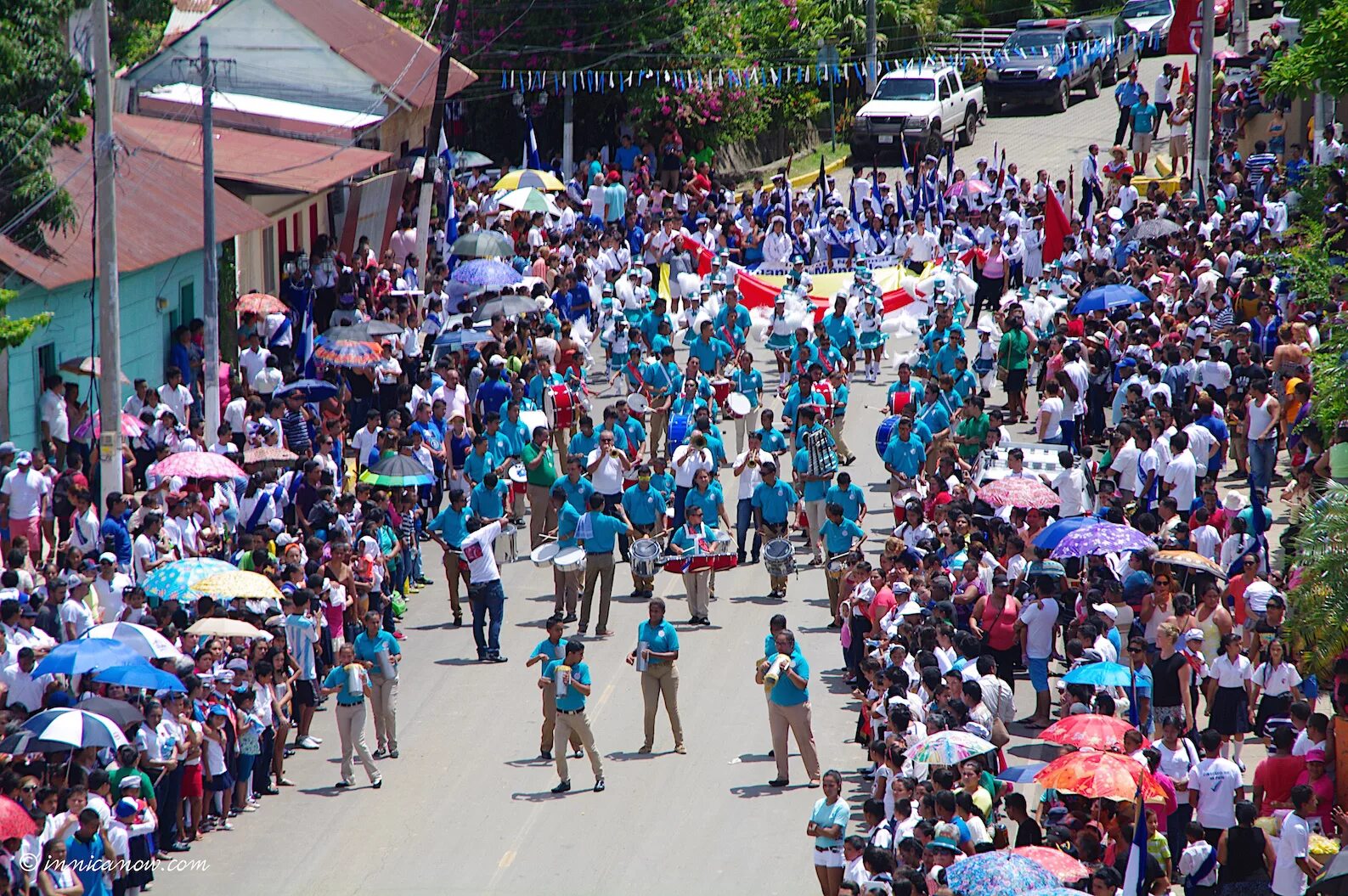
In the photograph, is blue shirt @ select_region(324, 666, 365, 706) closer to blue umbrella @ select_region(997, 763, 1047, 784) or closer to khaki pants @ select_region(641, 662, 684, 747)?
khaki pants @ select_region(641, 662, 684, 747)

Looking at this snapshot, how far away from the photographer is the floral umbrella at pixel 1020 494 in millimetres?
18453

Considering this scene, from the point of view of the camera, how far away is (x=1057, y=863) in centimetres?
1123

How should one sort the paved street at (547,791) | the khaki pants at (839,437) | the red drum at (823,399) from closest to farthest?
the paved street at (547,791), the red drum at (823,399), the khaki pants at (839,437)

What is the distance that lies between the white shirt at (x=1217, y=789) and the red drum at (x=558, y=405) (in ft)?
37.0

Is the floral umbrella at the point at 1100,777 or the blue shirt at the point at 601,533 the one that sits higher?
the floral umbrella at the point at 1100,777

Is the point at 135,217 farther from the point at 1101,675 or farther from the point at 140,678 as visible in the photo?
the point at 1101,675

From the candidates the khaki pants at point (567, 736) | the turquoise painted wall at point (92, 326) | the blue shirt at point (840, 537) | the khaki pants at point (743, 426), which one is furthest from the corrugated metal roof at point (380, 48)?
the khaki pants at point (567, 736)

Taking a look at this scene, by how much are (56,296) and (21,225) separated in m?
1.59

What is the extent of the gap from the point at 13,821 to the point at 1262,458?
Result: 13848 mm

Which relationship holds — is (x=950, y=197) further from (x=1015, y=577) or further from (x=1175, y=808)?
(x=1175, y=808)

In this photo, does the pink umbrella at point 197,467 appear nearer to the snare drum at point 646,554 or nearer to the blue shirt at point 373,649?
the blue shirt at point 373,649

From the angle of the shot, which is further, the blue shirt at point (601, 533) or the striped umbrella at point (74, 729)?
the blue shirt at point (601, 533)

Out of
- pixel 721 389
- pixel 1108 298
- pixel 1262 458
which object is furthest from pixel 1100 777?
pixel 1108 298

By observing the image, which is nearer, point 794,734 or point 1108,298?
point 794,734
